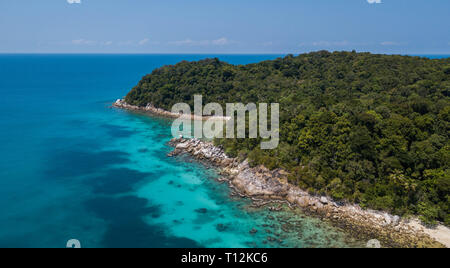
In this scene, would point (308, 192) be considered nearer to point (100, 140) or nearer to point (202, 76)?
point (100, 140)

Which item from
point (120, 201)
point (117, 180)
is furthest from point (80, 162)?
point (120, 201)

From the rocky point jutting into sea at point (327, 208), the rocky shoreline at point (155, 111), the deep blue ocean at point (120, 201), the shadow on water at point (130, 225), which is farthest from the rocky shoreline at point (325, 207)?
the rocky shoreline at point (155, 111)

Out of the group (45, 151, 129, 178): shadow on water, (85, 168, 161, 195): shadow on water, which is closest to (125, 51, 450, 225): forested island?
(85, 168, 161, 195): shadow on water

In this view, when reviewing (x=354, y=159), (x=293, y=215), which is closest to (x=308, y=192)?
(x=293, y=215)

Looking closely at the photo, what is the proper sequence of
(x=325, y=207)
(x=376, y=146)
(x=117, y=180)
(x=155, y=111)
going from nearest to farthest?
(x=325, y=207) < (x=376, y=146) < (x=117, y=180) < (x=155, y=111)

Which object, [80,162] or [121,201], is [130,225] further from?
[80,162]

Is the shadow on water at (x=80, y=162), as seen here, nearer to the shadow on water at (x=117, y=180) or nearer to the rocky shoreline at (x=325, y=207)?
the shadow on water at (x=117, y=180)

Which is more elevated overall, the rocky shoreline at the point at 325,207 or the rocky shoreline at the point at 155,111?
the rocky shoreline at the point at 155,111
